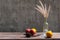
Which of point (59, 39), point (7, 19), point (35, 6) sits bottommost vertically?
point (59, 39)

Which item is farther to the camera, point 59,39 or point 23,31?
point 23,31

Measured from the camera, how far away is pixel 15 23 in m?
2.98

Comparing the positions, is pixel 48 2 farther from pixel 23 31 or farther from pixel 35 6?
pixel 23 31

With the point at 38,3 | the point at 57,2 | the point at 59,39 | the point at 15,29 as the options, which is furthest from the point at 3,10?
→ the point at 59,39

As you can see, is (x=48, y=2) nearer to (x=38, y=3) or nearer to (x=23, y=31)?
(x=38, y=3)

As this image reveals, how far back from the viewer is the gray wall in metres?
2.96

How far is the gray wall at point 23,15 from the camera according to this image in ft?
9.73

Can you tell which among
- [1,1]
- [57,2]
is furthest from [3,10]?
[57,2]

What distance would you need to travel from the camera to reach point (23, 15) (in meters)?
2.97

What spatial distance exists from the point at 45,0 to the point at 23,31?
1.98 feet

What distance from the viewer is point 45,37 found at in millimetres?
2266

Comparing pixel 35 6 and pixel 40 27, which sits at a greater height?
pixel 35 6

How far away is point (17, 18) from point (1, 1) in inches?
14.5

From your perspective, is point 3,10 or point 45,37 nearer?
point 45,37
